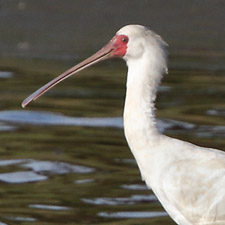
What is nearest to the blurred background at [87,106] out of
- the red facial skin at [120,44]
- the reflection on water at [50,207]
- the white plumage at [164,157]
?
the reflection on water at [50,207]

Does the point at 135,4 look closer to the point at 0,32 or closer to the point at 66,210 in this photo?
the point at 0,32

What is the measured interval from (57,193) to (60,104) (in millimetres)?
3456

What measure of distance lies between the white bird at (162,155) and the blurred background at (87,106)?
146cm

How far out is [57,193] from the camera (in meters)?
11.2

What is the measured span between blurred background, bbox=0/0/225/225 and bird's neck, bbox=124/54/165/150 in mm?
1551

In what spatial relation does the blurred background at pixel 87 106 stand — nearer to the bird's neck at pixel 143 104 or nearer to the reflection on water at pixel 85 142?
the reflection on water at pixel 85 142

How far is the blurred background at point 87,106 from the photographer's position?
431 inches

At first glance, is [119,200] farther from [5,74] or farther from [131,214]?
[5,74]

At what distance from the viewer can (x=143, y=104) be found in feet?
29.6

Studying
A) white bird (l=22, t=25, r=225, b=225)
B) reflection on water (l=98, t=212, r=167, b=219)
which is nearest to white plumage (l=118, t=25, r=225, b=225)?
white bird (l=22, t=25, r=225, b=225)

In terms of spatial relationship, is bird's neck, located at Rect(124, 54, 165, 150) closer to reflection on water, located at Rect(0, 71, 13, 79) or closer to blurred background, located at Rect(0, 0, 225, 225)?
blurred background, located at Rect(0, 0, 225, 225)

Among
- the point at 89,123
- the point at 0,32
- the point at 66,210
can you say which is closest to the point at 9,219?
the point at 66,210

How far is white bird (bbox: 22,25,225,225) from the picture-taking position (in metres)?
8.84

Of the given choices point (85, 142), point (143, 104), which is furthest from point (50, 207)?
point (85, 142)
